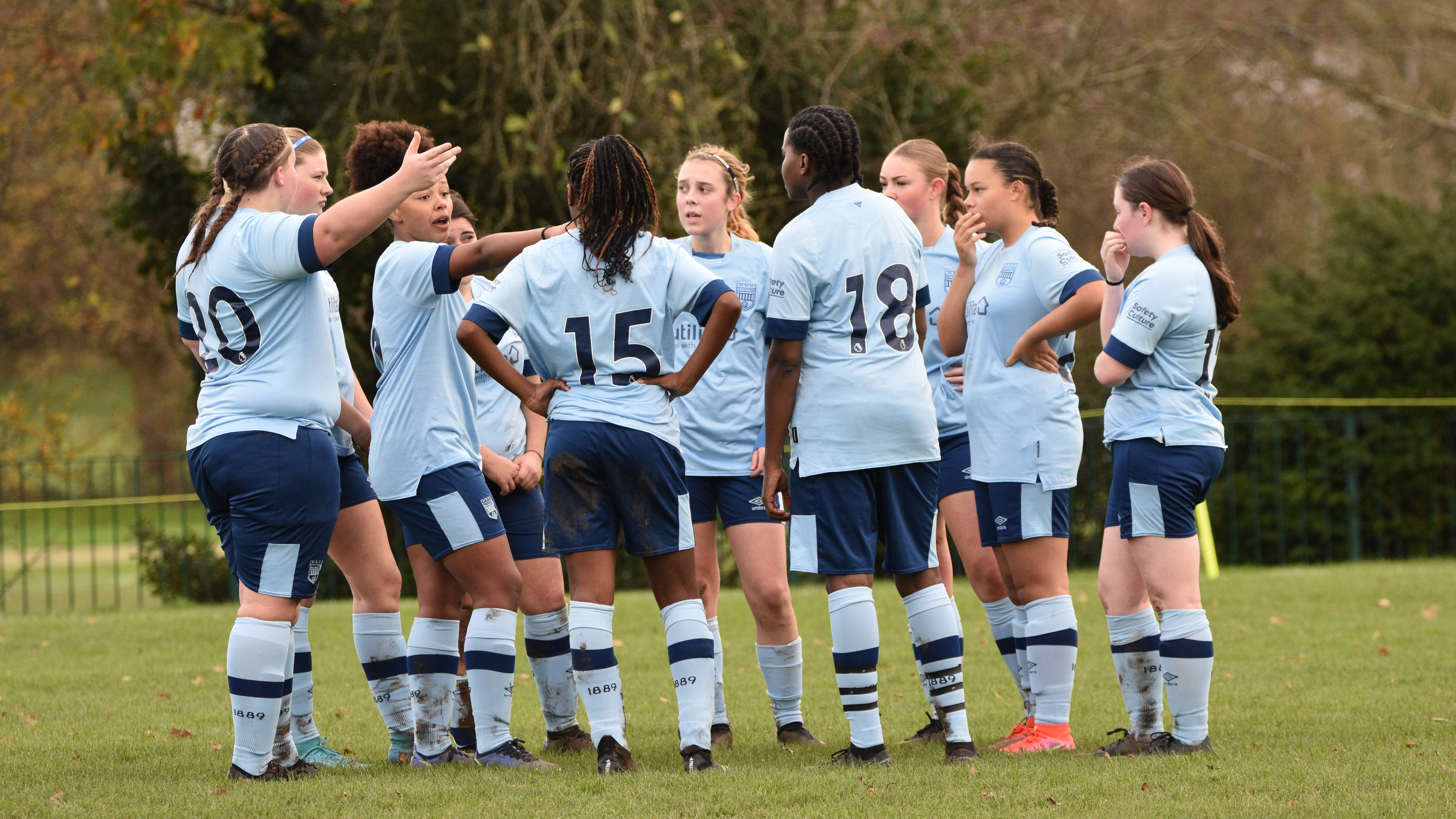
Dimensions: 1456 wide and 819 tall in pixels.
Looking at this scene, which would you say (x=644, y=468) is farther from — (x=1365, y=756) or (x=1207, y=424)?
(x=1365, y=756)

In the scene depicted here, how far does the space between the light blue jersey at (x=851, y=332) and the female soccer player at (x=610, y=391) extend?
0.95 feet

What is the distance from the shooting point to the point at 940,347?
5219mm

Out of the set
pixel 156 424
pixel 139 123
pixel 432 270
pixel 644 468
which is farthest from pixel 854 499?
pixel 156 424

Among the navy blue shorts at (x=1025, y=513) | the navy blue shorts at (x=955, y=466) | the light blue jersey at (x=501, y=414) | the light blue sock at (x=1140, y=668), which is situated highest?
the light blue jersey at (x=501, y=414)

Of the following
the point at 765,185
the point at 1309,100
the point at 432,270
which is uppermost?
the point at 1309,100

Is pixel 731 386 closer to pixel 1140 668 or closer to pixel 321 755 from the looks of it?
pixel 1140 668

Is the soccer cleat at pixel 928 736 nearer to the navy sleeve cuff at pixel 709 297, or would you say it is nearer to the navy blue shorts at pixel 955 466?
the navy blue shorts at pixel 955 466

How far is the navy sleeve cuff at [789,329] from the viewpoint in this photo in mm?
4230

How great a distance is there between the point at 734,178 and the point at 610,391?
4.58 ft

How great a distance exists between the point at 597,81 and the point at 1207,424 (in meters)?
8.09

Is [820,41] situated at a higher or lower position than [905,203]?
higher

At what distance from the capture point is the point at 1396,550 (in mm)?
13336

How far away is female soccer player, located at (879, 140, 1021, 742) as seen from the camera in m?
5.11

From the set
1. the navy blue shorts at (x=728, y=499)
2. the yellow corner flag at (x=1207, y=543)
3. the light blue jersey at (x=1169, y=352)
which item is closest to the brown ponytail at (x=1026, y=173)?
the light blue jersey at (x=1169, y=352)
